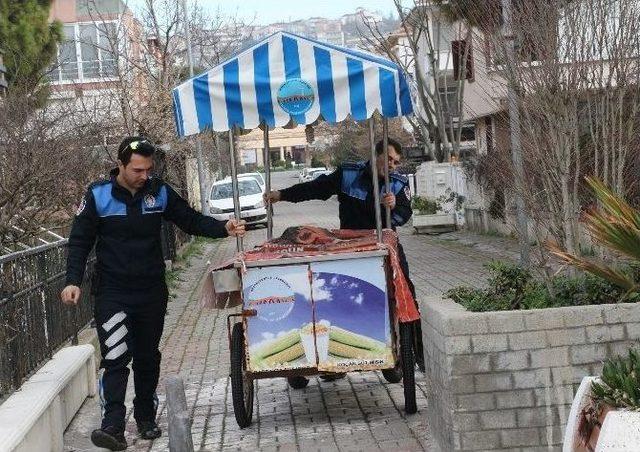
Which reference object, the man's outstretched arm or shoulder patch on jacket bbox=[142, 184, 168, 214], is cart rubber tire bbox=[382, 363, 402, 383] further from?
shoulder patch on jacket bbox=[142, 184, 168, 214]

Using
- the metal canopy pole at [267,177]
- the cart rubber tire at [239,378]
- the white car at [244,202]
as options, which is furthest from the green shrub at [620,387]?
the white car at [244,202]

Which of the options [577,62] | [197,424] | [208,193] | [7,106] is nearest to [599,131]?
[577,62]

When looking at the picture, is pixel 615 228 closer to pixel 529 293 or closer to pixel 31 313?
pixel 529 293

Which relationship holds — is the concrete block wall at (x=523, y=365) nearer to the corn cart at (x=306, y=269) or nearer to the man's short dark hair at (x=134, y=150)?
the corn cart at (x=306, y=269)

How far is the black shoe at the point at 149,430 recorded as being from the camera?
27.2 ft

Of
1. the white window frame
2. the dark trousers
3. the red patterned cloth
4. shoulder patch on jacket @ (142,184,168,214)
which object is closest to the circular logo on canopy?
the red patterned cloth

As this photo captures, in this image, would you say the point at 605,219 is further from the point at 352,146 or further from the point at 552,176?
the point at 352,146

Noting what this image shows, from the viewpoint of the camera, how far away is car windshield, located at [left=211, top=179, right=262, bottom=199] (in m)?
38.9

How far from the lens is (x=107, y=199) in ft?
26.1

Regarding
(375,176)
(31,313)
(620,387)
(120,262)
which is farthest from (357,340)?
(620,387)

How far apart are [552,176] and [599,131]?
0.97 meters

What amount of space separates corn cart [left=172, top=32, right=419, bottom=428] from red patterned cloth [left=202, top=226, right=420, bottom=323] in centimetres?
1

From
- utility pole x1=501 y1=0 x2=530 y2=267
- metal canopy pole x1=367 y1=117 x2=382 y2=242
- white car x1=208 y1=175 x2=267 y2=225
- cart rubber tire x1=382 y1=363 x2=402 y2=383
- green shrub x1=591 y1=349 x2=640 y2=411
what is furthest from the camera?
white car x1=208 y1=175 x2=267 y2=225

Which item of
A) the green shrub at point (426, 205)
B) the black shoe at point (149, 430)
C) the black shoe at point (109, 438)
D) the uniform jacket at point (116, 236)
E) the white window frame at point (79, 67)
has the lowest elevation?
the green shrub at point (426, 205)
